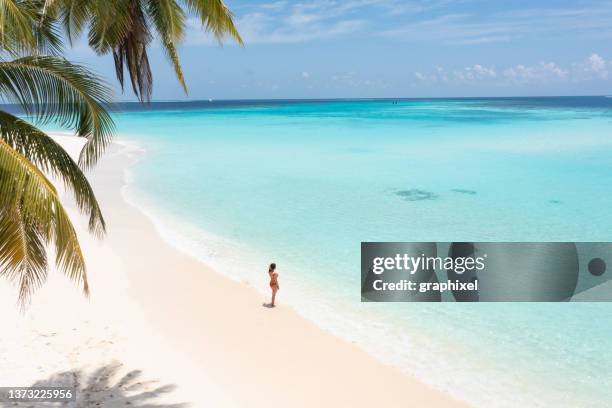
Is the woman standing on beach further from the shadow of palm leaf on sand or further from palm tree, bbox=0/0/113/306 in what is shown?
palm tree, bbox=0/0/113/306

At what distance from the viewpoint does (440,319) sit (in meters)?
8.05

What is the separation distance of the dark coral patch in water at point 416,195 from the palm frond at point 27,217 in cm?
1462

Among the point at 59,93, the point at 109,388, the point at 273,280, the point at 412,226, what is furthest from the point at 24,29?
the point at 412,226

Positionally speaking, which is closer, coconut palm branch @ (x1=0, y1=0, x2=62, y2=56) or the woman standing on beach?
coconut palm branch @ (x1=0, y1=0, x2=62, y2=56)

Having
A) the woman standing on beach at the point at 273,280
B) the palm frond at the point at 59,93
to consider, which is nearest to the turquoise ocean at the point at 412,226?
the palm frond at the point at 59,93

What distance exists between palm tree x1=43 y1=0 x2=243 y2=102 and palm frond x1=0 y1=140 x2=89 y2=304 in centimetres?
157

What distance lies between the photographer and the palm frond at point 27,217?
3.26 meters

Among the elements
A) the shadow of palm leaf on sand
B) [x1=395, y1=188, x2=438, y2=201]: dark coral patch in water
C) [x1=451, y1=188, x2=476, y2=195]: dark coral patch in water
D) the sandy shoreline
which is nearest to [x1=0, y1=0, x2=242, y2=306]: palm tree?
the shadow of palm leaf on sand

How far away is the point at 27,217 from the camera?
11.5ft

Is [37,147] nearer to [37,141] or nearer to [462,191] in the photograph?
[37,141]

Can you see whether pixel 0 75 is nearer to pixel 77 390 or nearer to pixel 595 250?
pixel 77 390

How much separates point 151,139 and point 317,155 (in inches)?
660

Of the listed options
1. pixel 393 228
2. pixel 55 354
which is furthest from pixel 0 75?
pixel 393 228

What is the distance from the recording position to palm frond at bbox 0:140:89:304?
326 cm
